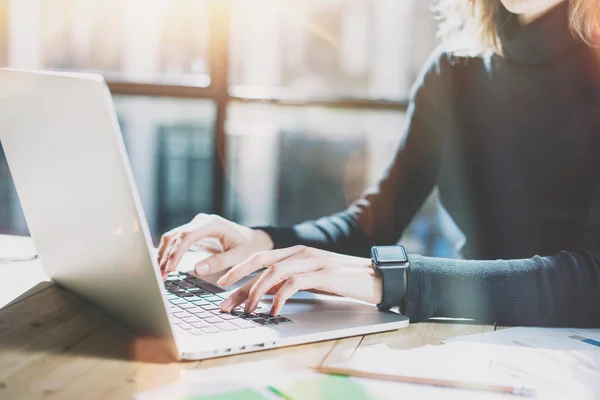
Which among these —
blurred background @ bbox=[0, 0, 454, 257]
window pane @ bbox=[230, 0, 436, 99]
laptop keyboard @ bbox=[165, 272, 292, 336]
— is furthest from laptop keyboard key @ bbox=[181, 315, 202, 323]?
window pane @ bbox=[230, 0, 436, 99]

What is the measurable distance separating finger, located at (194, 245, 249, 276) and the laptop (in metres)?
0.04

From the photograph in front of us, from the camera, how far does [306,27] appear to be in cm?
2030

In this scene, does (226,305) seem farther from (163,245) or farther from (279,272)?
(163,245)

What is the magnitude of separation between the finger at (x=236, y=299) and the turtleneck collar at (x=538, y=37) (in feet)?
2.99

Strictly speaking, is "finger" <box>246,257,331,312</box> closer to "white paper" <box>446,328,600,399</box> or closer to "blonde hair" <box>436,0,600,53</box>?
"white paper" <box>446,328,600,399</box>

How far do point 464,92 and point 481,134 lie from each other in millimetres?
111

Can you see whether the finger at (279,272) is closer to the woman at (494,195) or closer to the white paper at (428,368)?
the woman at (494,195)

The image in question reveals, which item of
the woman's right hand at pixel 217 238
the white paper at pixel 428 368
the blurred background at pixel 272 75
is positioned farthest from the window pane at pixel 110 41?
the white paper at pixel 428 368

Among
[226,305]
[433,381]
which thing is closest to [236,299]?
[226,305]

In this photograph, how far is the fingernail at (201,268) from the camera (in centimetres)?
103

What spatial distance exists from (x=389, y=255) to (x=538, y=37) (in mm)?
746

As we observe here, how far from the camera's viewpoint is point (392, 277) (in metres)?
→ 0.91

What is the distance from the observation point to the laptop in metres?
0.66

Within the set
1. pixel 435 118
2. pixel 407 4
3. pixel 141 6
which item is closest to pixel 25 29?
pixel 141 6
